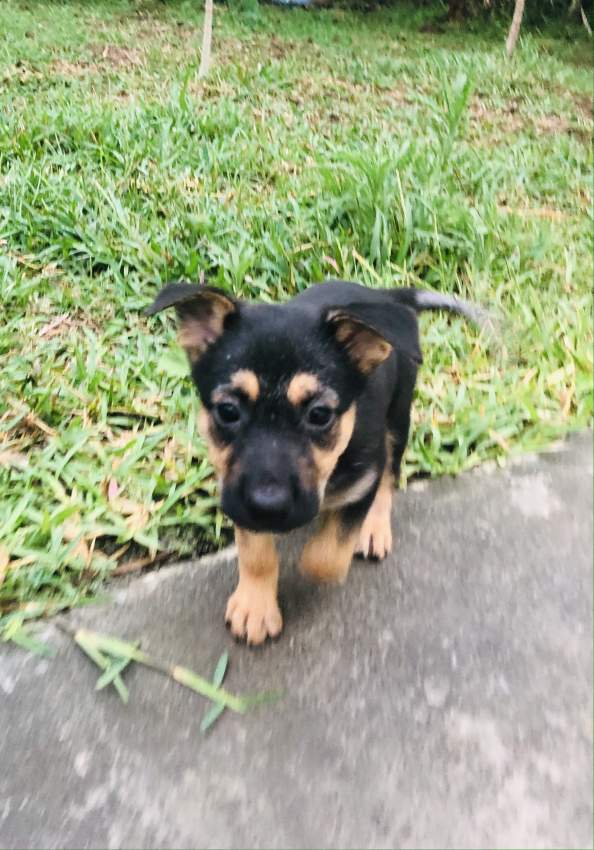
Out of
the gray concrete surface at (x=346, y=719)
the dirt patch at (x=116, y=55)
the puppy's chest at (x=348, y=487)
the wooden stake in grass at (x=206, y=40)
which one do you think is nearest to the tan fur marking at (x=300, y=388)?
the puppy's chest at (x=348, y=487)

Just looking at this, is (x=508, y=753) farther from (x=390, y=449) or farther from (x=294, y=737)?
(x=390, y=449)

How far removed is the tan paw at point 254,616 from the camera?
2355 millimetres

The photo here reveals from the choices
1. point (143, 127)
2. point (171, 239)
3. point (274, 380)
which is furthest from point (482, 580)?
point (143, 127)

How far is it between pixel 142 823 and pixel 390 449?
1.60 metres

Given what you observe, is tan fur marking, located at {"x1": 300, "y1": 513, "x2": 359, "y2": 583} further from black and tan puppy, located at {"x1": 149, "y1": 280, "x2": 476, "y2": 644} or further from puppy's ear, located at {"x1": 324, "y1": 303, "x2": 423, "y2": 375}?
puppy's ear, located at {"x1": 324, "y1": 303, "x2": 423, "y2": 375}

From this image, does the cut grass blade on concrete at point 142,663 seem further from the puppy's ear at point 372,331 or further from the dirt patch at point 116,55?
the dirt patch at point 116,55

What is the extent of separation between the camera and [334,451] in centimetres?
222

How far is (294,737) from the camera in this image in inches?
82.6

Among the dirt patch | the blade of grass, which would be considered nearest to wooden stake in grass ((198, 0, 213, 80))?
the dirt patch

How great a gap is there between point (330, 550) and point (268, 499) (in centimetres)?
53

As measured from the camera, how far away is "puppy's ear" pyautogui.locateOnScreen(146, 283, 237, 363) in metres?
2.10

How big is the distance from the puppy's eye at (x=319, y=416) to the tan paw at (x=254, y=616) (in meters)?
0.60

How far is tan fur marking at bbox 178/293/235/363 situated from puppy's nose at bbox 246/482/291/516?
2.03 feet

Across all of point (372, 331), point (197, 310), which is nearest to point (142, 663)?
point (197, 310)
